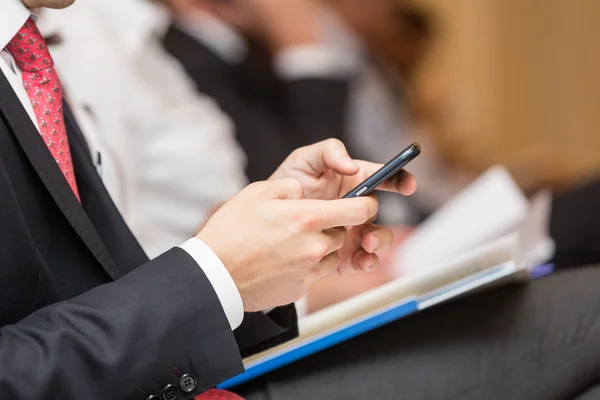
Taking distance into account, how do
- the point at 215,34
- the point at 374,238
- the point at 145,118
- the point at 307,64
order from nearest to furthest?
the point at 374,238 < the point at 145,118 < the point at 215,34 < the point at 307,64

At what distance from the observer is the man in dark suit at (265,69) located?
142cm

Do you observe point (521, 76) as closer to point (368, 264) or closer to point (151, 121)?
point (151, 121)

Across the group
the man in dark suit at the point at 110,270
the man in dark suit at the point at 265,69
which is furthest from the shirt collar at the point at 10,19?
the man in dark suit at the point at 265,69

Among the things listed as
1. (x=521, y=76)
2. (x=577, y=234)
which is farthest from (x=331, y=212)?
(x=521, y=76)

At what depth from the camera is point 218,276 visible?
557mm

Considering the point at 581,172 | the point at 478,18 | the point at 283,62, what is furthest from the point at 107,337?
the point at 478,18

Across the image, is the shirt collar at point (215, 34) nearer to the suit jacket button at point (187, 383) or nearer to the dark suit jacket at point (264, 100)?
the dark suit jacket at point (264, 100)

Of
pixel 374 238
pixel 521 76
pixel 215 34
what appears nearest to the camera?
pixel 374 238

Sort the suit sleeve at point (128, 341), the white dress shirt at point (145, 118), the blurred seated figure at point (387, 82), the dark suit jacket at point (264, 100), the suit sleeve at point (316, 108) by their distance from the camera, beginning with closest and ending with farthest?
the suit sleeve at point (128, 341)
the white dress shirt at point (145, 118)
the dark suit jacket at point (264, 100)
the suit sleeve at point (316, 108)
the blurred seated figure at point (387, 82)

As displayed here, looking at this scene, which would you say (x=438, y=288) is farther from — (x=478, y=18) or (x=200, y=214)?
(x=478, y=18)

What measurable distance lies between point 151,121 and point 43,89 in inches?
22.8

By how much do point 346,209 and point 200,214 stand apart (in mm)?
728

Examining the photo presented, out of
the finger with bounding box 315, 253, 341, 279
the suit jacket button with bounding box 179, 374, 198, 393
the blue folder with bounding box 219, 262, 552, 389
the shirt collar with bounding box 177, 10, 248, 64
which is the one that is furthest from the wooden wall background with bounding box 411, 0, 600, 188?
the suit jacket button with bounding box 179, 374, 198, 393

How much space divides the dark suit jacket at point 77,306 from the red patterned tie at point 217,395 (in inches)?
2.8
